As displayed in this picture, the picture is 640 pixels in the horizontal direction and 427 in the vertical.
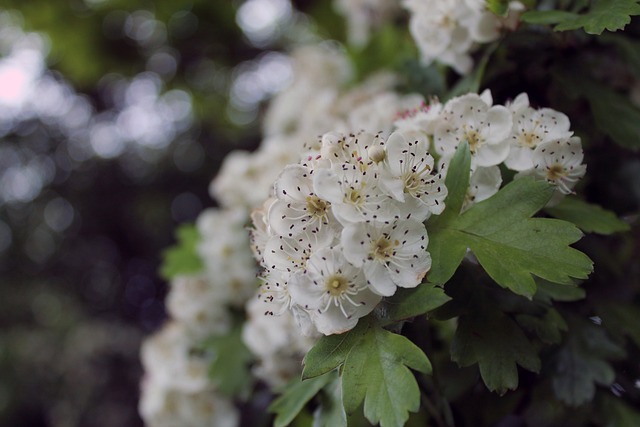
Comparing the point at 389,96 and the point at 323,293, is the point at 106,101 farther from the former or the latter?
the point at 323,293

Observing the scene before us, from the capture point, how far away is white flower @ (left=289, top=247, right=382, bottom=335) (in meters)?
0.56

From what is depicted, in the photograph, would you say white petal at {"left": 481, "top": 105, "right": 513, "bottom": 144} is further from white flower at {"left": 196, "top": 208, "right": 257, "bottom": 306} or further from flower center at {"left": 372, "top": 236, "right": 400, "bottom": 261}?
white flower at {"left": 196, "top": 208, "right": 257, "bottom": 306}

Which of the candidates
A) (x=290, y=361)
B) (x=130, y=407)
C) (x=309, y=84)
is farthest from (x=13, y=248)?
(x=290, y=361)

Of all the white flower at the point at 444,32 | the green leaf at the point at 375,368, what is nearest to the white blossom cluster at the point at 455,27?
the white flower at the point at 444,32

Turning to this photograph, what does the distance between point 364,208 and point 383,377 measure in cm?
16

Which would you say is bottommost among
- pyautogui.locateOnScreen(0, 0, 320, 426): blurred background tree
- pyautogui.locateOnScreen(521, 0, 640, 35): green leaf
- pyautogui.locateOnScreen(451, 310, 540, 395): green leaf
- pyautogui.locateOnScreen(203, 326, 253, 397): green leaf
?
pyautogui.locateOnScreen(0, 0, 320, 426): blurred background tree

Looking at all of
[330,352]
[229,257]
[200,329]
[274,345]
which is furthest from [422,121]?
[200,329]

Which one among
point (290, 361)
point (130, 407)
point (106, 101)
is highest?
point (290, 361)

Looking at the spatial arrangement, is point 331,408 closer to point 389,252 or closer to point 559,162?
point 389,252

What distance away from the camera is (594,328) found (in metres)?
0.76

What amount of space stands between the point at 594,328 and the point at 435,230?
11.6 inches

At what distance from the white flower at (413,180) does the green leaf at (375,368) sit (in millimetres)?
122

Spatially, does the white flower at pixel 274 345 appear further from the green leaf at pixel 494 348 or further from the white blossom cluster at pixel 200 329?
the green leaf at pixel 494 348

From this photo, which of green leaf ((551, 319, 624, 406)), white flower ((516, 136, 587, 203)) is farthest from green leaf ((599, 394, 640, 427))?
white flower ((516, 136, 587, 203))
